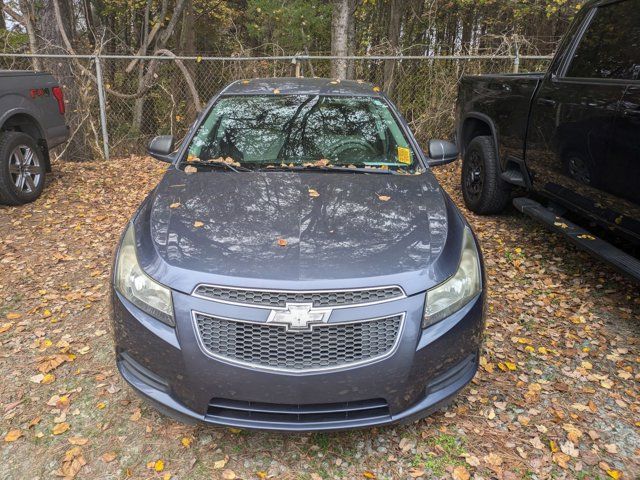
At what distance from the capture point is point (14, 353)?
10.9ft

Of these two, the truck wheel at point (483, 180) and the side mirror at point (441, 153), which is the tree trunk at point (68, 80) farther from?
the side mirror at point (441, 153)

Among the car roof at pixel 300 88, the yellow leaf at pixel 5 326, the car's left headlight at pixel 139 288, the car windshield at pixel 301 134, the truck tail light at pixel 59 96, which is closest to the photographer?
the car's left headlight at pixel 139 288

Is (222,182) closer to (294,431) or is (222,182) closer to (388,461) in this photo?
(294,431)

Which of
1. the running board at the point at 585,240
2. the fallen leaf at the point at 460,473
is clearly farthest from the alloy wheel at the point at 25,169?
the fallen leaf at the point at 460,473

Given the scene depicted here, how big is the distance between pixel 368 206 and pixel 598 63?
2345mm

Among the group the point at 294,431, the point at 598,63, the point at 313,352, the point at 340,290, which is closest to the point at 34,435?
the point at 294,431

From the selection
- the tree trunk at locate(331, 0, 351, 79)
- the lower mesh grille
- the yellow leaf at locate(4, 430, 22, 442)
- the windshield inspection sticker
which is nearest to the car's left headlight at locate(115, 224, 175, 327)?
the lower mesh grille

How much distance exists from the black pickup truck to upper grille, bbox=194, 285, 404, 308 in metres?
2.02

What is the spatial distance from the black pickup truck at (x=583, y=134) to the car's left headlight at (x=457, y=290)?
1347 millimetres

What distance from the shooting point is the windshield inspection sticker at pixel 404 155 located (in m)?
3.44

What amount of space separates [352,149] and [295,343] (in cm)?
178

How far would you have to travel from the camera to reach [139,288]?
2.34 m

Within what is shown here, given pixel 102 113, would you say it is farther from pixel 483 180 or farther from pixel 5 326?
pixel 483 180

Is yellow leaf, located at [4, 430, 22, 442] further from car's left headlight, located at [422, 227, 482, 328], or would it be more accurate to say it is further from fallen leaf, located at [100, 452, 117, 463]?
car's left headlight, located at [422, 227, 482, 328]
